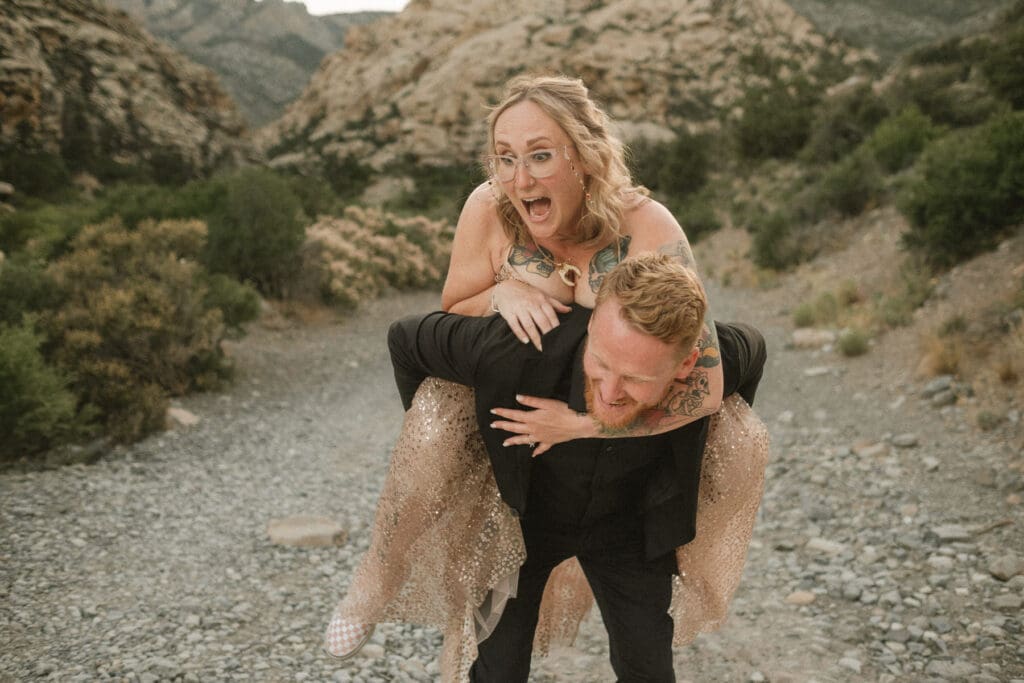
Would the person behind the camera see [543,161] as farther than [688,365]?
Yes

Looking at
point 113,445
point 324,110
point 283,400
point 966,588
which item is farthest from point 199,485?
point 324,110

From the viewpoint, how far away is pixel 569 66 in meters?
37.2

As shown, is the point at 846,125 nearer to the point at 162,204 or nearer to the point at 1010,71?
the point at 1010,71

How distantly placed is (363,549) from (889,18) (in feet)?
150

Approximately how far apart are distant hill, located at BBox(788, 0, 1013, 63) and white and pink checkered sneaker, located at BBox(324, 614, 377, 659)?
37.8 metres

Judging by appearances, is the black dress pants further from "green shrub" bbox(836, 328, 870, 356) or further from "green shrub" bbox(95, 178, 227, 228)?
"green shrub" bbox(95, 178, 227, 228)

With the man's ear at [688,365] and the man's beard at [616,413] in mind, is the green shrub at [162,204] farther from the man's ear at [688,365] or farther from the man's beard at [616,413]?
the man's ear at [688,365]

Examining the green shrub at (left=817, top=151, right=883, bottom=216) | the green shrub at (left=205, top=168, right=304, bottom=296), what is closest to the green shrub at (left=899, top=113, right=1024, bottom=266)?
the green shrub at (left=817, top=151, right=883, bottom=216)

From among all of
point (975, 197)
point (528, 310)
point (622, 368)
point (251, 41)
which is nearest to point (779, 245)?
point (975, 197)

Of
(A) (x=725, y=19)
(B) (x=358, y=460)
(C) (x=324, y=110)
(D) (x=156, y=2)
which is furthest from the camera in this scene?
(D) (x=156, y=2)

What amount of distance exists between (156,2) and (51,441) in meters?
84.4

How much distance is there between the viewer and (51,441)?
17.1 ft

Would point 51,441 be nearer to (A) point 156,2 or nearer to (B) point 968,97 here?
(B) point 968,97

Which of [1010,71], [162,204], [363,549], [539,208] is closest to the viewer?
[539,208]
